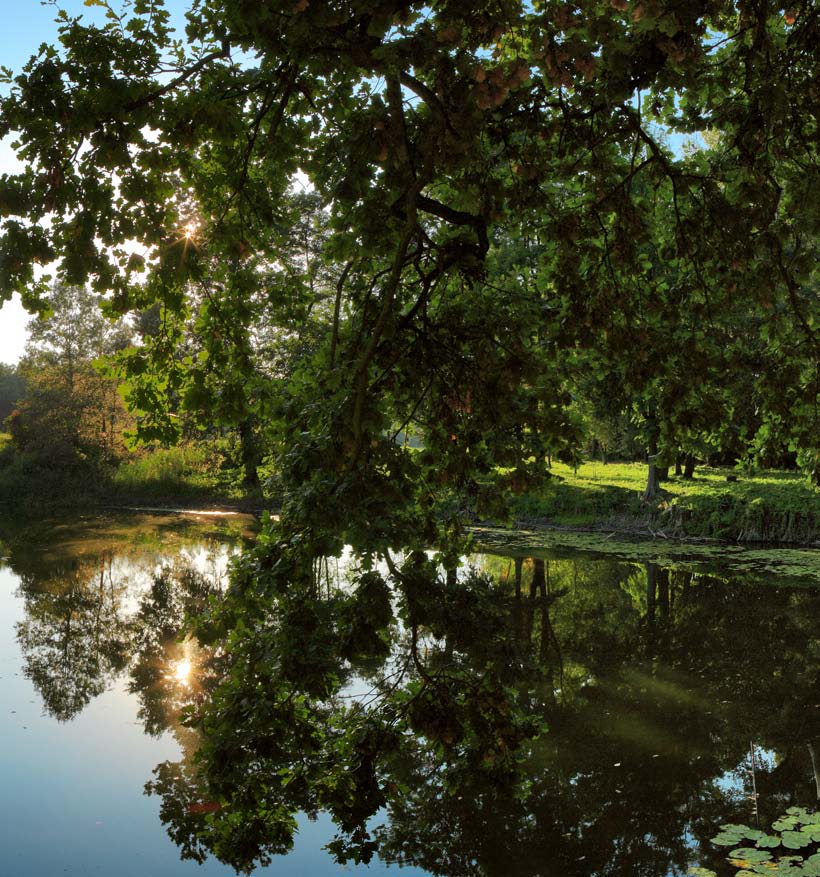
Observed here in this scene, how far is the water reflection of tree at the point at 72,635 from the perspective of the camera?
28.3 feet

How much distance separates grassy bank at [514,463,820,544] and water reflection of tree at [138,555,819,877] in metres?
4.54

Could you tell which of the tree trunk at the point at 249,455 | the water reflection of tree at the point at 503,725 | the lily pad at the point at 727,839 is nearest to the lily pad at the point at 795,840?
the lily pad at the point at 727,839

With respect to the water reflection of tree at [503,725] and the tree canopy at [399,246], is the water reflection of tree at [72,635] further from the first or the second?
the tree canopy at [399,246]

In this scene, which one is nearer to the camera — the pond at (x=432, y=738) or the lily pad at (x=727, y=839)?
the pond at (x=432, y=738)

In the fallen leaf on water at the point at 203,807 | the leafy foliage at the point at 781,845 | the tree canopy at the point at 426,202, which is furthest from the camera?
the fallen leaf on water at the point at 203,807

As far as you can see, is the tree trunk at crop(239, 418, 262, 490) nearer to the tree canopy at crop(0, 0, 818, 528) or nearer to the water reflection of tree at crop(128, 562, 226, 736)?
the water reflection of tree at crop(128, 562, 226, 736)

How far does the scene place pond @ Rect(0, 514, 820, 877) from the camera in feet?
11.1

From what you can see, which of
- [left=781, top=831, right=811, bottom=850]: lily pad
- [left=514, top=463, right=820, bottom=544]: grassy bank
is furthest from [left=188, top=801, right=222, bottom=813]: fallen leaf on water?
[left=514, top=463, right=820, bottom=544]: grassy bank

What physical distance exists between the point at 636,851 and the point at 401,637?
4839mm

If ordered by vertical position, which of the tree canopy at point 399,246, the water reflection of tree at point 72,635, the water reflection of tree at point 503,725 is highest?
the tree canopy at point 399,246

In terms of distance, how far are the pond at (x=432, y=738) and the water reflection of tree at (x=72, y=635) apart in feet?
0.16

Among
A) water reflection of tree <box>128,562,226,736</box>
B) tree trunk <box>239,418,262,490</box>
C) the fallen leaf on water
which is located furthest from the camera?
tree trunk <box>239,418,262,490</box>

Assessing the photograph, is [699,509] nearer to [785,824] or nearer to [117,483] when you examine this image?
[785,824]

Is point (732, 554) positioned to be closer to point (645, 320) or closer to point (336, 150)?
point (645, 320)
